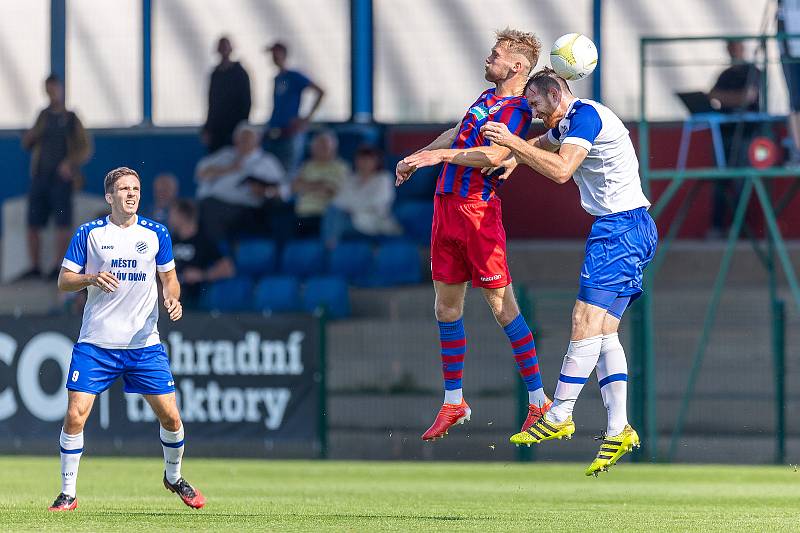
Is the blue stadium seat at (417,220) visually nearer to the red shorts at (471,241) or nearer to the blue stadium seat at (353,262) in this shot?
the blue stadium seat at (353,262)

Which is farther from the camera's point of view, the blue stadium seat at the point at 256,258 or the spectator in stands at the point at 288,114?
the spectator in stands at the point at 288,114

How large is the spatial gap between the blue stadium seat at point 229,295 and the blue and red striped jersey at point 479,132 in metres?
9.69

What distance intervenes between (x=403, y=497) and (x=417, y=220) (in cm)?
777

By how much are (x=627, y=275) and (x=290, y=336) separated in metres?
7.55

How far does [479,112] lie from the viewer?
10.4 meters

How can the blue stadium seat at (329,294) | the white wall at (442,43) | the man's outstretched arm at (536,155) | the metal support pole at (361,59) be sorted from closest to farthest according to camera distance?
the man's outstretched arm at (536,155), the blue stadium seat at (329,294), the white wall at (442,43), the metal support pole at (361,59)

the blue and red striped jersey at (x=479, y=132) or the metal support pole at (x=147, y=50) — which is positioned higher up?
the metal support pole at (x=147, y=50)

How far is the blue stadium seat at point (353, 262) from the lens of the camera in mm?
20391

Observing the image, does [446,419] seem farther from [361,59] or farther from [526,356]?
[361,59]

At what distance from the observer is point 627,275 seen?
10109mm

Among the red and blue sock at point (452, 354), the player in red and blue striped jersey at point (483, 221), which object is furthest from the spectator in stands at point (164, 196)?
the player in red and blue striped jersey at point (483, 221)

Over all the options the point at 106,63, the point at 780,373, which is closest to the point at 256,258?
the point at 106,63

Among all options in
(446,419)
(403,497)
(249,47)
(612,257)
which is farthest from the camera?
(249,47)

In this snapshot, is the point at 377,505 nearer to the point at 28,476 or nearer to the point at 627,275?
the point at 627,275
